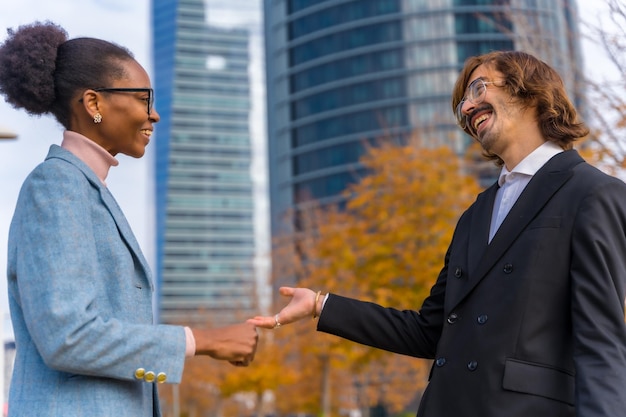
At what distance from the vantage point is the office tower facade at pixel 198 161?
119 m

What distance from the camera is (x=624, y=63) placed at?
6.54 metres

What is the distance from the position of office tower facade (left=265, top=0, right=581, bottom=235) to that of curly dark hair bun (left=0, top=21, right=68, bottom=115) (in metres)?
66.6

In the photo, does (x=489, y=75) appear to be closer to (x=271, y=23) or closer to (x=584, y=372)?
(x=584, y=372)

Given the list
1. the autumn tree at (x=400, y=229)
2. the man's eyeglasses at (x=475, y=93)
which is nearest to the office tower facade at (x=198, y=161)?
the autumn tree at (x=400, y=229)

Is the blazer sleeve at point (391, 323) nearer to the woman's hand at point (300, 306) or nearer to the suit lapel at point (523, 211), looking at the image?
the woman's hand at point (300, 306)

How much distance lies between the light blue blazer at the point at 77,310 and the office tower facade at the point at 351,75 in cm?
6677

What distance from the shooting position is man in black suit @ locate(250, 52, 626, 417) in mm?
2533

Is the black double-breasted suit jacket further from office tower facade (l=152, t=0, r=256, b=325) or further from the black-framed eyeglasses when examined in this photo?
office tower facade (l=152, t=0, r=256, b=325)

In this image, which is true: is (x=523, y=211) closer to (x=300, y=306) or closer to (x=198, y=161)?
(x=300, y=306)

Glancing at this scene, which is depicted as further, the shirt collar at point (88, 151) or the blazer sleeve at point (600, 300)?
the shirt collar at point (88, 151)

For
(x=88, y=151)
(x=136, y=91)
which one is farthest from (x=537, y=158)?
(x=88, y=151)

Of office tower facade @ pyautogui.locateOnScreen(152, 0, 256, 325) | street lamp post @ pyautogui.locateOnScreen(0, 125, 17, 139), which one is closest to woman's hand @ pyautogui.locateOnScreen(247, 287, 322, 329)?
street lamp post @ pyautogui.locateOnScreen(0, 125, 17, 139)

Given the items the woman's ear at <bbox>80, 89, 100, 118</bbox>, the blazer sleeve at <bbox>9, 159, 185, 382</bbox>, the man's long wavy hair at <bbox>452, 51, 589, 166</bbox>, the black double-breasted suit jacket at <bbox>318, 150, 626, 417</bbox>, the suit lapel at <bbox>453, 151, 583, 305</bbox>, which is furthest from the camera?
the man's long wavy hair at <bbox>452, 51, 589, 166</bbox>

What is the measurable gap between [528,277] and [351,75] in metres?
74.4
